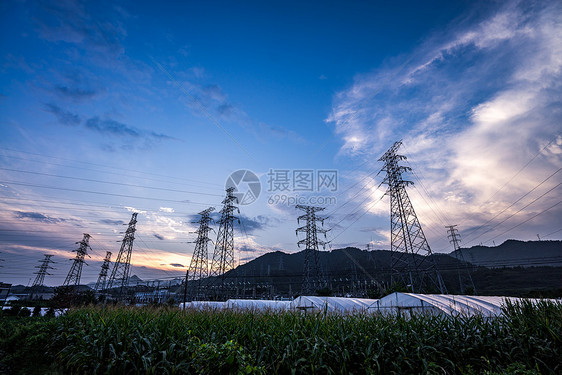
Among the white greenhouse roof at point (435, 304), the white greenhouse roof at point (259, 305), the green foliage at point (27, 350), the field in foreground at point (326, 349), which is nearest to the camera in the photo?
the field in foreground at point (326, 349)

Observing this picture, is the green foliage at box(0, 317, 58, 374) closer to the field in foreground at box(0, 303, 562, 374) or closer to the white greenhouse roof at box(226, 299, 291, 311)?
the field in foreground at box(0, 303, 562, 374)

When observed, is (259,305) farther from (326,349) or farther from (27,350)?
(326,349)

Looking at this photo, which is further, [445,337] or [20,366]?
[20,366]

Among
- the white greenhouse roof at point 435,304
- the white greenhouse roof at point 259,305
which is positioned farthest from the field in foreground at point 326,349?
the white greenhouse roof at point 435,304

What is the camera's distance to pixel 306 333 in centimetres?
746

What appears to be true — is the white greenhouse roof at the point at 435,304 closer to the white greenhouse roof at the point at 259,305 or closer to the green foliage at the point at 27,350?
the white greenhouse roof at the point at 259,305

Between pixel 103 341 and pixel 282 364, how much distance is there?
16.0 ft

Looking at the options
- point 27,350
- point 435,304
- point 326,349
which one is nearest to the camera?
point 326,349

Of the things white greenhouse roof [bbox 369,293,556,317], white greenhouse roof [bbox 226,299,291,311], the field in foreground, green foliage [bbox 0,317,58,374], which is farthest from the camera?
white greenhouse roof [bbox 369,293,556,317]

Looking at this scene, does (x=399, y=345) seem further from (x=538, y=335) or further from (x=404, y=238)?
(x=404, y=238)

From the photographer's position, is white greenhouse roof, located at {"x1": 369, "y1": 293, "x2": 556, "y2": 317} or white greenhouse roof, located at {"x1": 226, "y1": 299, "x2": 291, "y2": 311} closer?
white greenhouse roof, located at {"x1": 226, "y1": 299, "x2": 291, "y2": 311}

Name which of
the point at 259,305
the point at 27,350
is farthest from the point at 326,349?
the point at 259,305

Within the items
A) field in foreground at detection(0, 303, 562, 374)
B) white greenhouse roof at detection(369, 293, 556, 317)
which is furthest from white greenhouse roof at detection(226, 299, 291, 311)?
white greenhouse roof at detection(369, 293, 556, 317)

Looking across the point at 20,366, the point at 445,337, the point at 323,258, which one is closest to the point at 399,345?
the point at 445,337
